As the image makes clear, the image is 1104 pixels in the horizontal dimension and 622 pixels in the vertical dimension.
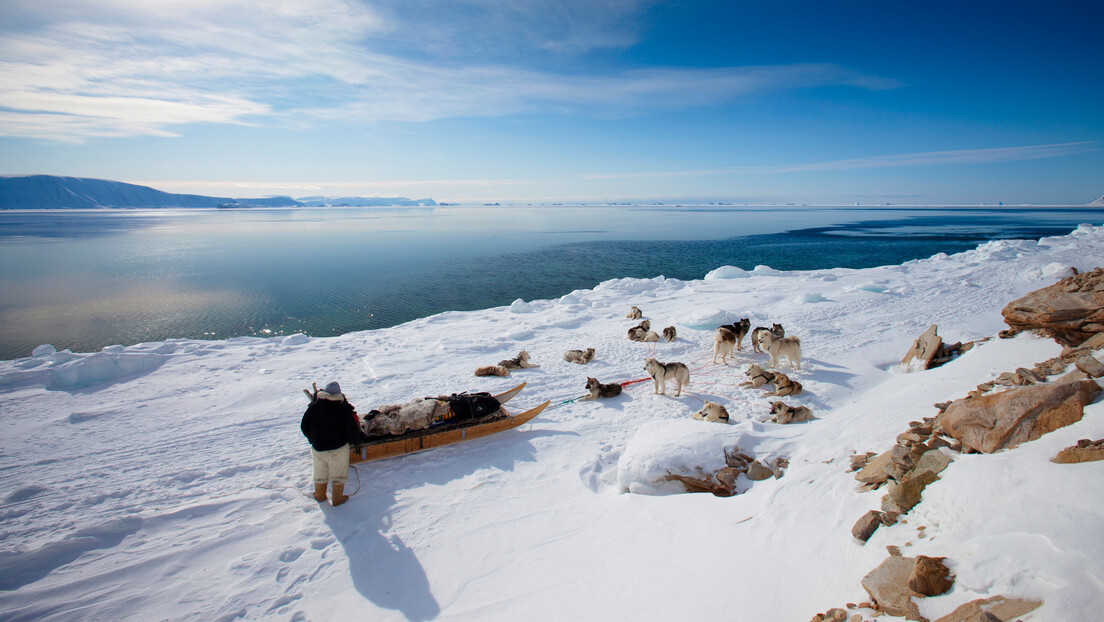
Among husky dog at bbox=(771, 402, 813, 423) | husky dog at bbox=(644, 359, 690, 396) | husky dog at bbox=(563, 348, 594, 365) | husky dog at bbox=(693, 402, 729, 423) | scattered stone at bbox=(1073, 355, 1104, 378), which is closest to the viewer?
scattered stone at bbox=(1073, 355, 1104, 378)

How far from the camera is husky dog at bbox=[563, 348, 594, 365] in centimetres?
1137

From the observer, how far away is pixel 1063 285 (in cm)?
747

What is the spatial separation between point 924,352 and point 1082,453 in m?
7.31

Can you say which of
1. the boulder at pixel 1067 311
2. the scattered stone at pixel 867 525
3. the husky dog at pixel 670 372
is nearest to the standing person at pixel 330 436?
the scattered stone at pixel 867 525

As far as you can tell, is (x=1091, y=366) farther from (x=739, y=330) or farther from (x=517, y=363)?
(x=517, y=363)

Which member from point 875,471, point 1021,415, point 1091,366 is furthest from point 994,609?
point 1091,366

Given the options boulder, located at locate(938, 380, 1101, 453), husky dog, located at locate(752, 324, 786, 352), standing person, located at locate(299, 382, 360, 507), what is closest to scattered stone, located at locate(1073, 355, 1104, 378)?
boulder, located at locate(938, 380, 1101, 453)

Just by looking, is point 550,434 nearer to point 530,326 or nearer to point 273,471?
point 273,471

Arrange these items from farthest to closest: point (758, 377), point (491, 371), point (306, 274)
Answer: point (306, 274) → point (491, 371) → point (758, 377)

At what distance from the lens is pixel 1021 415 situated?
155 inches

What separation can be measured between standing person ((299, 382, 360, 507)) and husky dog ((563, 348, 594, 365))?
6359 millimetres

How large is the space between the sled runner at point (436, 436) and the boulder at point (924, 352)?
794cm

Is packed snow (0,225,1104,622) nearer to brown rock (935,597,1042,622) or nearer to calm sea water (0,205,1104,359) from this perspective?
brown rock (935,597,1042,622)

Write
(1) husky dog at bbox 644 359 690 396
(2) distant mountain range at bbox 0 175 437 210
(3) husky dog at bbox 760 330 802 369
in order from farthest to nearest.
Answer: (2) distant mountain range at bbox 0 175 437 210
(3) husky dog at bbox 760 330 802 369
(1) husky dog at bbox 644 359 690 396
